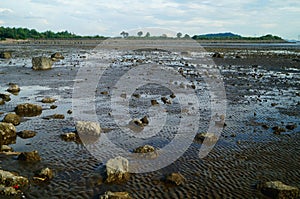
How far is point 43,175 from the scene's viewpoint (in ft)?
40.6

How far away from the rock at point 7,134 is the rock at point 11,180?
186 inches

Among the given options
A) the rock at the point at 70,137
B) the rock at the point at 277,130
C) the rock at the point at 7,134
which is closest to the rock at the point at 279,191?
the rock at the point at 277,130

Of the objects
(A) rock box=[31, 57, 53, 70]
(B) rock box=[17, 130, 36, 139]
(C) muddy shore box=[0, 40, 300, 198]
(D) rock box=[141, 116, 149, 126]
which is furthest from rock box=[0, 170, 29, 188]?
(A) rock box=[31, 57, 53, 70]

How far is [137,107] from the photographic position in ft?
80.7

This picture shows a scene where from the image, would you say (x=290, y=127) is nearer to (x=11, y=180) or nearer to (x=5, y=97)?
(x=11, y=180)

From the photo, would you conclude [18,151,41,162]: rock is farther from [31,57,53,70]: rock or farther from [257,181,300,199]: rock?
[31,57,53,70]: rock

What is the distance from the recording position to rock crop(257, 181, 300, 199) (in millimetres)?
11320

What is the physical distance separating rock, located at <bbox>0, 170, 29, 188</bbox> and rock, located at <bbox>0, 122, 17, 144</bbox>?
472cm

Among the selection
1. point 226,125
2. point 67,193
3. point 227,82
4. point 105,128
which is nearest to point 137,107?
point 105,128

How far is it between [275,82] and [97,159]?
96.8 ft

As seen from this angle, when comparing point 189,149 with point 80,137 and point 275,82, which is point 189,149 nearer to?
point 80,137

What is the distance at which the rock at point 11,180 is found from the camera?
11450 millimetres

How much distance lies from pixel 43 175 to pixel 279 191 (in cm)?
950

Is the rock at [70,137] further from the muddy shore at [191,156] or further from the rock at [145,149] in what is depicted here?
the rock at [145,149]
